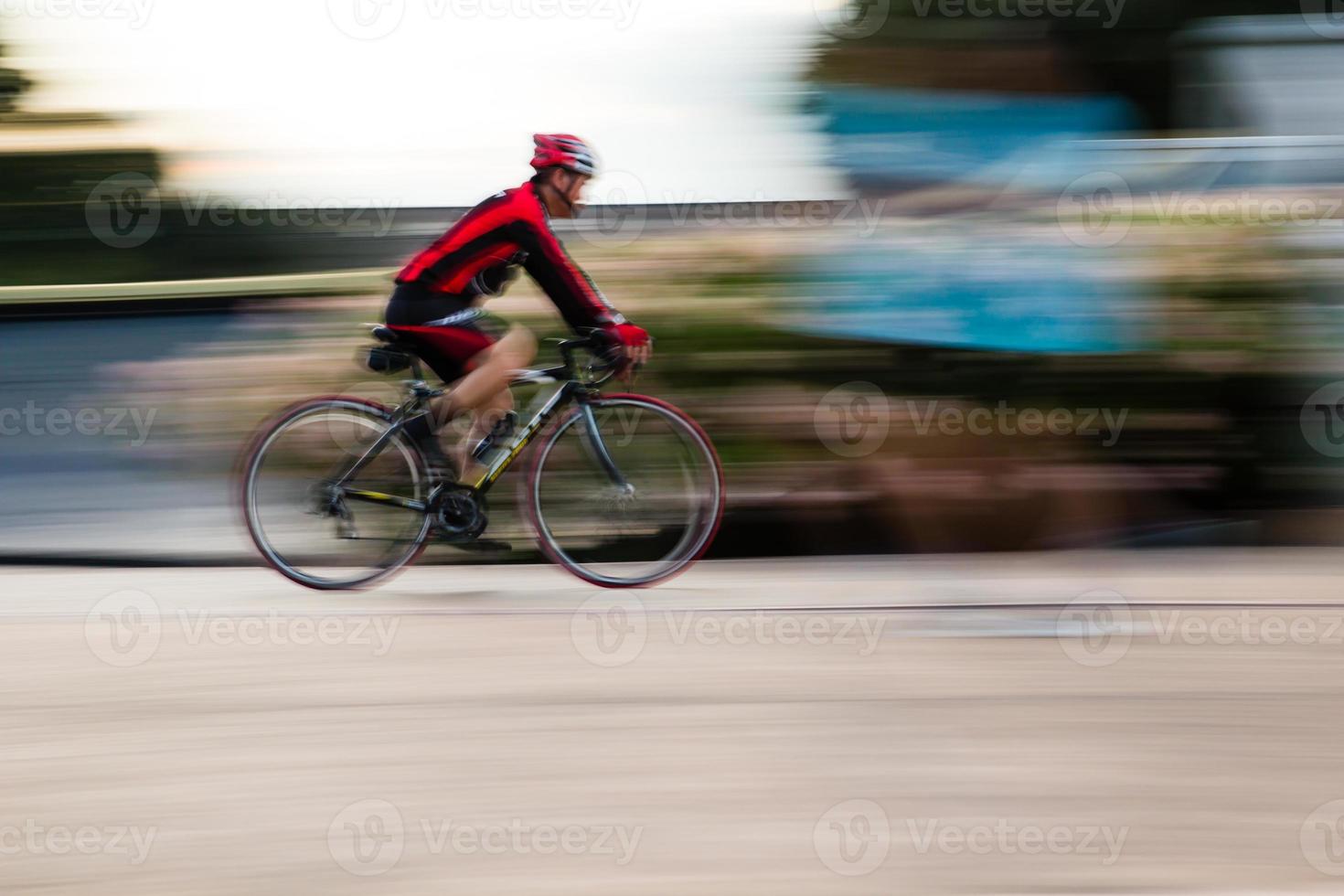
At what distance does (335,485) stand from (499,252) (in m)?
1.07

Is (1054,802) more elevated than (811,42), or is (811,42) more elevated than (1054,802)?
(811,42)

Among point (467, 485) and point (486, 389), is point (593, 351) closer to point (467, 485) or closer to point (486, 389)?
point (486, 389)

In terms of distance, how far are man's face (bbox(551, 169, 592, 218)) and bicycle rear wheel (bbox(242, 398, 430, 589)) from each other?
103 cm

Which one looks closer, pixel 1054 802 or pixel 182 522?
pixel 1054 802

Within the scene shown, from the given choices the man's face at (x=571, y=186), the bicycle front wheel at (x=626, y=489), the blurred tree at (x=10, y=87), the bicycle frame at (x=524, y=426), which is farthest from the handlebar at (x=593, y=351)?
the blurred tree at (x=10, y=87)

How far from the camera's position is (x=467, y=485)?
532 cm

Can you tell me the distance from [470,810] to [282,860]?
1.44 ft

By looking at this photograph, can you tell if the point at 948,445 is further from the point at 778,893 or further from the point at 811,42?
the point at 778,893

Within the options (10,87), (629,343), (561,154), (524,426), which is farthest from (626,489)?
(10,87)

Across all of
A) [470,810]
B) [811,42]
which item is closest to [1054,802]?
[470,810]

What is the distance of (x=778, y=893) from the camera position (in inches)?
107


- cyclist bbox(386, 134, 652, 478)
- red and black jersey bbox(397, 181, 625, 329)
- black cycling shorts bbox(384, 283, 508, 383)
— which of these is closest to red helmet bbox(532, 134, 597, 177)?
cyclist bbox(386, 134, 652, 478)

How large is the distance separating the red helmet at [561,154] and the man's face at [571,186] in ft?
0.10

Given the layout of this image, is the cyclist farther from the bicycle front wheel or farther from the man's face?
the bicycle front wheel
